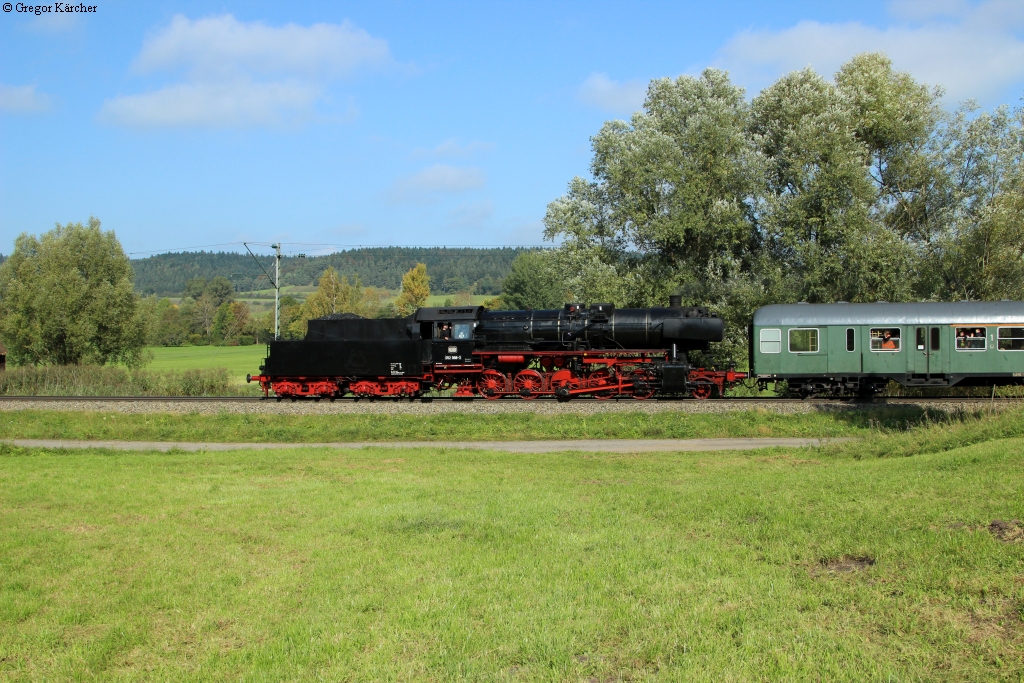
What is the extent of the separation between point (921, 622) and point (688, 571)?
2.16 meters

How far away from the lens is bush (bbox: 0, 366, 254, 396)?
3697cm

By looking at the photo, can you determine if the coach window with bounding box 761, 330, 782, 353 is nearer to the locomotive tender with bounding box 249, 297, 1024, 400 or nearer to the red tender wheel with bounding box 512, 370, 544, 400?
the locomotive tender with bounding box 249, 297, 1024, 400

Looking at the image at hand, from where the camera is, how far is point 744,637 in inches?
249

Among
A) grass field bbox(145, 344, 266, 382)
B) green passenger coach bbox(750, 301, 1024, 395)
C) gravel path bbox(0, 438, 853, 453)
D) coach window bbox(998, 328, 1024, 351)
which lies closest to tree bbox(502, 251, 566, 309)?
grass field bbox(145, 344, 266, 382)

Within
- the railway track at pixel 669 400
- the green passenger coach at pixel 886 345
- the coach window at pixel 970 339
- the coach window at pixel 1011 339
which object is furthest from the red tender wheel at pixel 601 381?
the coach window at pixel 1011 339

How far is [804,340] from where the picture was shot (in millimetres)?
27031

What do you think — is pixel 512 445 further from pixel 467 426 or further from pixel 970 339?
pixel 970 339

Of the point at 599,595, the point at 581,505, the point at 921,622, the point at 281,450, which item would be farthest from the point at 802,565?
the point at 281,450

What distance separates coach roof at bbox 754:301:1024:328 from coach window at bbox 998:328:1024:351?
26 cm

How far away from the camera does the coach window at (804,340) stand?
26891mm

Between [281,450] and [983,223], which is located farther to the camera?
[983,223]

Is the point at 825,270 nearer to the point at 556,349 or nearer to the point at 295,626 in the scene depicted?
the point at 556,349

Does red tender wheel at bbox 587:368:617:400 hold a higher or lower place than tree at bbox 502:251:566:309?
lower

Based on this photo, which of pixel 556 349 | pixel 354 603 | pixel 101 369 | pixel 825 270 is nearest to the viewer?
pixel 354 603
